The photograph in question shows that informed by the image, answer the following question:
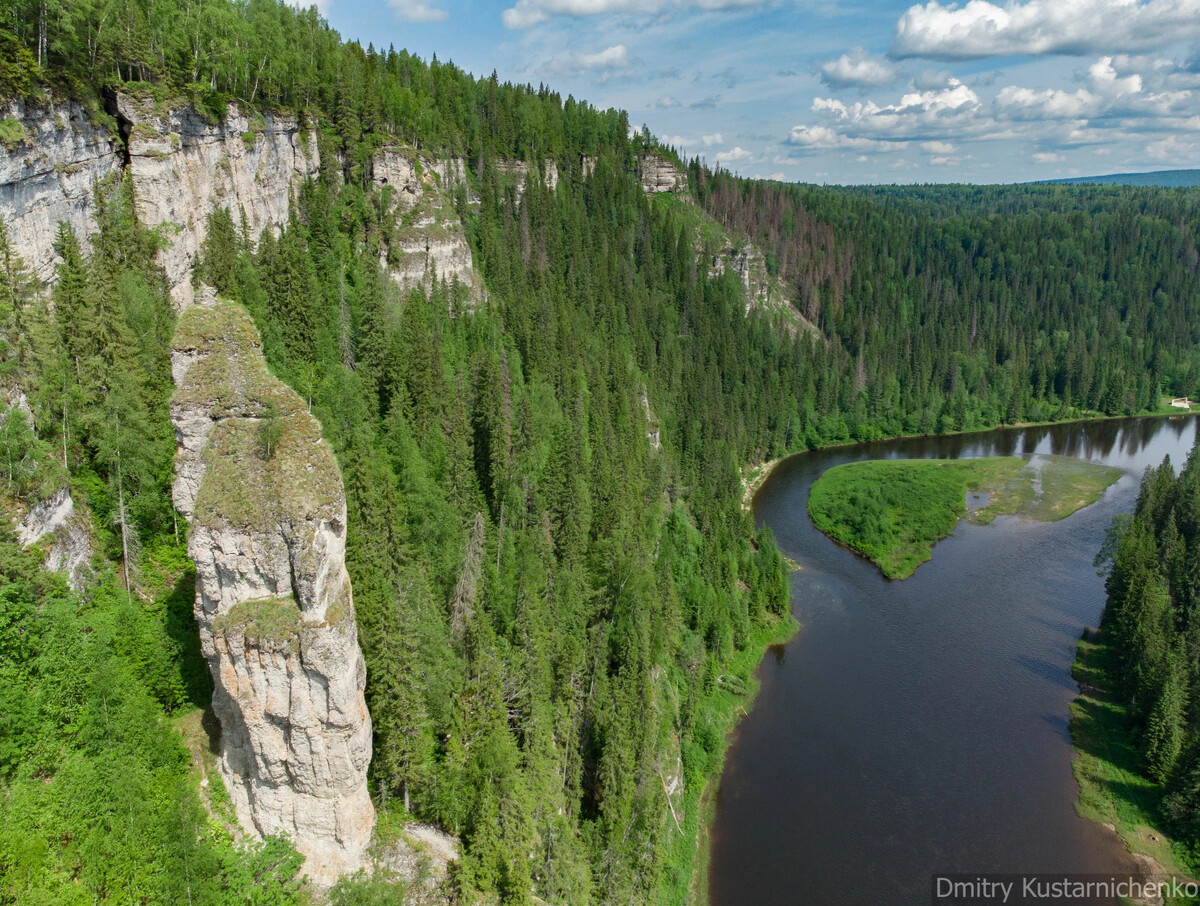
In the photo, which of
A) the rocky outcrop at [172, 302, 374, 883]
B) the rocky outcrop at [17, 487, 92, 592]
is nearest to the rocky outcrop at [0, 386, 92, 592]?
the rocky outcrop at [17, 487, 92, 592]

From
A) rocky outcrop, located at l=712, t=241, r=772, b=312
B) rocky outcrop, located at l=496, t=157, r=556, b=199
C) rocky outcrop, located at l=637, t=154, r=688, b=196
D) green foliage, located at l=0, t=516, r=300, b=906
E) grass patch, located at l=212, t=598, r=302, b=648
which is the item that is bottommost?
green foliage, located at l=0, t=516, r=300, b=906

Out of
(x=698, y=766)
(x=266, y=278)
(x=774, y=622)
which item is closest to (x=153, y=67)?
(x=266, y=278)

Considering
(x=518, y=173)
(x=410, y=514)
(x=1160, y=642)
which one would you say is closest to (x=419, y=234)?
(x=410, y=514)

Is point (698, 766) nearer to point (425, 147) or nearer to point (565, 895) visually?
point (565, 895)

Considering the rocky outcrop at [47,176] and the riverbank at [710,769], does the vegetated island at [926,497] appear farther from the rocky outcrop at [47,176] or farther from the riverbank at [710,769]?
the rocky outcrop at [47,176]

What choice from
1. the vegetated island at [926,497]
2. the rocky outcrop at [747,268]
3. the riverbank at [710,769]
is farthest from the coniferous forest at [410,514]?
the rocky outcrop at [747,268]

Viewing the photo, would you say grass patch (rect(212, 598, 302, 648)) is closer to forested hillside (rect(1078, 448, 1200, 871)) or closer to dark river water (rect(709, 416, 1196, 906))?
dark river water (rect(709, 416, 1196, 906))
